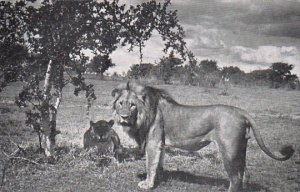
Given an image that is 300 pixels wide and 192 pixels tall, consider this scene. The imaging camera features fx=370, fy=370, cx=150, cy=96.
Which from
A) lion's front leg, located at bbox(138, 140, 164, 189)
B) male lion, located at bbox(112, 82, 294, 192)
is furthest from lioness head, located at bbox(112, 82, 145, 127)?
lion's front leg, located at bbox(138, 140, 164, 189)

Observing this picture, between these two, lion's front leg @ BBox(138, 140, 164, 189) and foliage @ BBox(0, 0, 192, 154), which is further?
foliage @ BBox(0, 0, 192, 154)

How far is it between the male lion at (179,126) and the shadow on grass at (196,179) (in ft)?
1.36

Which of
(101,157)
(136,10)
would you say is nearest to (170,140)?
(101,157)

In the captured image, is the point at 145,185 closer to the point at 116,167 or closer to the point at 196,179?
the point at 196,179

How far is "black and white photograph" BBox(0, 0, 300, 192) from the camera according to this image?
5.03 meters

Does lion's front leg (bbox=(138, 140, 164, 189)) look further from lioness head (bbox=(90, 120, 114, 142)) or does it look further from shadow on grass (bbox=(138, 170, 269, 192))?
lioness head (bbox=(90, 120, 114, 142))

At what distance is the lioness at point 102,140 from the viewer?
7.26m

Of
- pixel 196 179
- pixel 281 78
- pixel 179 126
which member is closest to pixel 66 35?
pixel 179 126

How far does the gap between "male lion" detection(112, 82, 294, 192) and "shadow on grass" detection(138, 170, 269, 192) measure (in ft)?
1.36

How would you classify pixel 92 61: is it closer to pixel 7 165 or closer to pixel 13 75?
pixel 13 75

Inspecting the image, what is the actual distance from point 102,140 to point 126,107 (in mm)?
2561

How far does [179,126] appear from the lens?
5172 mm

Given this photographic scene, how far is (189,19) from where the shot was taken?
6.61 metres

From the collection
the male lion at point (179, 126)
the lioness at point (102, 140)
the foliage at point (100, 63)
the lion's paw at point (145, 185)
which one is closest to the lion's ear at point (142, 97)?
the male lion at point (179, 126)
